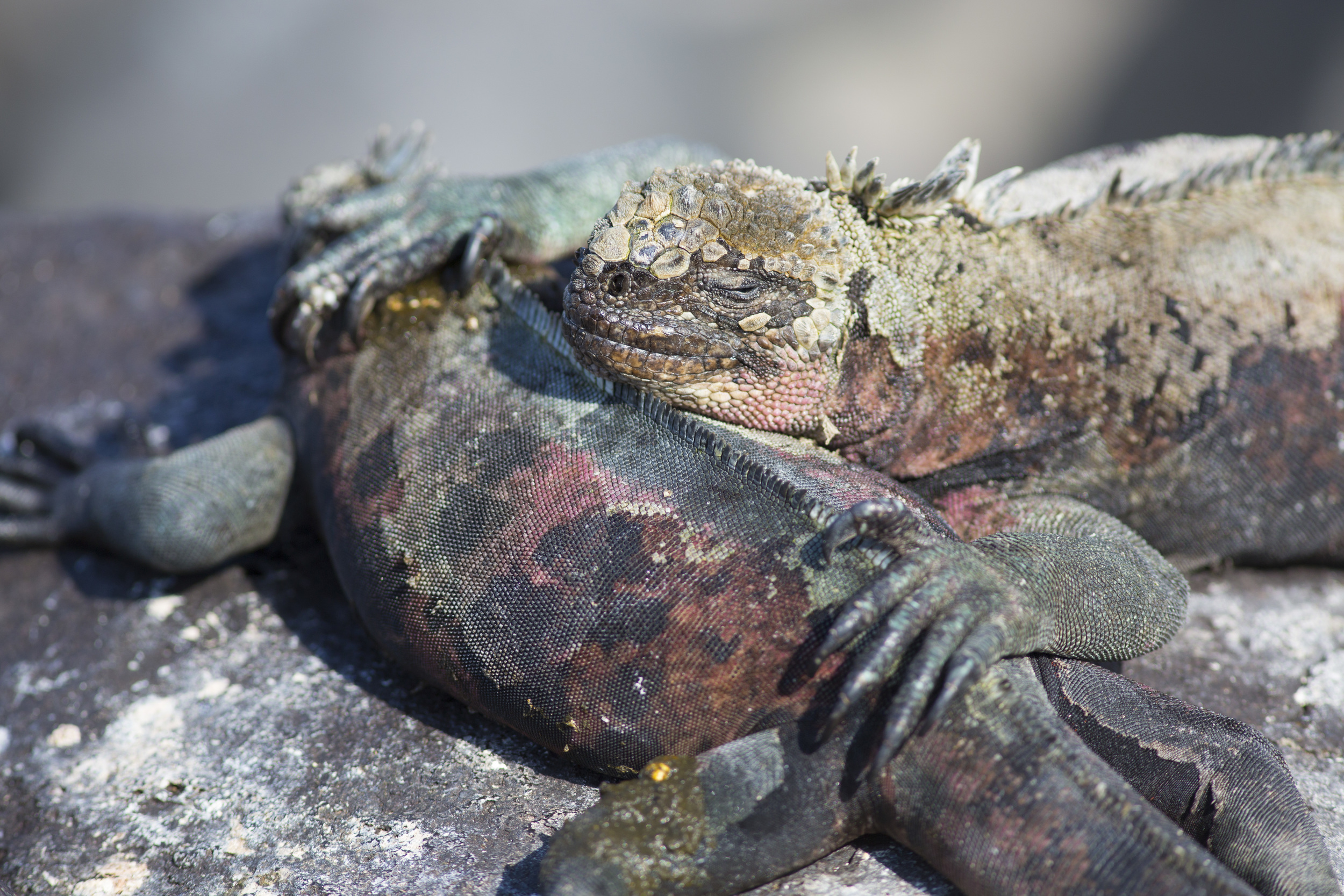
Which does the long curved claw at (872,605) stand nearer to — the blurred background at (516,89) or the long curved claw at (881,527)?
the long curved claw at (881,527)

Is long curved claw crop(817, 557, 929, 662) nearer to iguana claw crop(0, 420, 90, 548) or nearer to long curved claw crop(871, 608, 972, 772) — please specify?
long curved claw crop(871, 608, 972, 772)

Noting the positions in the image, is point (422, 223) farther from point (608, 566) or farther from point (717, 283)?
point (608, 566)

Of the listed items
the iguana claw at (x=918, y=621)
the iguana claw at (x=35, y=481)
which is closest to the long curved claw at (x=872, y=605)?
the iguana claw at (x=918, y=621)

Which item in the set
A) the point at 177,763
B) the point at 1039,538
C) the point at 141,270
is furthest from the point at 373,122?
the point at 1039,538

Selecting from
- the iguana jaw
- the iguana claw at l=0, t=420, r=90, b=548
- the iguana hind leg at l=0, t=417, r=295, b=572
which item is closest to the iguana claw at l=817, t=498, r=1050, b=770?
the iguana jaw

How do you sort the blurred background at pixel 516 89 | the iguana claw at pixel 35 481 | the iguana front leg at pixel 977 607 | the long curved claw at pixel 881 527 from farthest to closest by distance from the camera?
the blurred background at pixel 516 89, the iguana claw at pixel 35 481, the long curved claw at pixel 881 527, the iguana front leg at pixel 977 607

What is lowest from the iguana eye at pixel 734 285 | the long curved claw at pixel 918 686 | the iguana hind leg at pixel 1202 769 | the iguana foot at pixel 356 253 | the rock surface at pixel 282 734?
the rock surface at pixel 282 734
